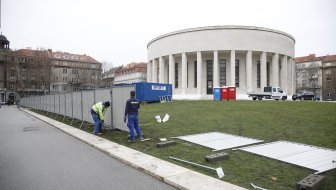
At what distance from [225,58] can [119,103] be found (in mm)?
40896

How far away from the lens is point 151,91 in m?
32.8

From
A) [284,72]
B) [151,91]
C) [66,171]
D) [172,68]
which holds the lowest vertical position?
[66,171]

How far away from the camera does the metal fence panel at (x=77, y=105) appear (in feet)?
54.2

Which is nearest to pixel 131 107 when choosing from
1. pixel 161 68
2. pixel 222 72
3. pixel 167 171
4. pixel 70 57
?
pixel 167 171

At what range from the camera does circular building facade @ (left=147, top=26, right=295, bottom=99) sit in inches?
1812

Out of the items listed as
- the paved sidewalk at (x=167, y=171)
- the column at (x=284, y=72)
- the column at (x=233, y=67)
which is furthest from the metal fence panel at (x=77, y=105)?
the column at (x=284, y=72)

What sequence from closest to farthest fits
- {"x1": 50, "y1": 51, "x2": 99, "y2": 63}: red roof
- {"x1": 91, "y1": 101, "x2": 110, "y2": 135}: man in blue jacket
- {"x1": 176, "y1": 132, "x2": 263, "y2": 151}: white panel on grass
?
{"x1": 176, "y1": 132, "x2": 263, "y2": 151}: white panel on grass < {"x1": 91, "y1": 101, "x2": 110, "y2": 135}: man in blue jacket < {"x1": 50, "y1": 51, "x2": 99, "y2": 63}: red roof

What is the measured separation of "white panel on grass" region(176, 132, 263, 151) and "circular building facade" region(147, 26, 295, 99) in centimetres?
3568

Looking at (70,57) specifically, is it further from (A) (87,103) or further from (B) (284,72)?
(A) (87,103)

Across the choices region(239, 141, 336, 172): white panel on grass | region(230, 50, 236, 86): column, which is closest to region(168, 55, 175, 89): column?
region(230, 50, 236, 86): column

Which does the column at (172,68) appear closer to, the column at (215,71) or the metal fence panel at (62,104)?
the column at (215,71)

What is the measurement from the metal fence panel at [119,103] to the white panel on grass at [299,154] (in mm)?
5578

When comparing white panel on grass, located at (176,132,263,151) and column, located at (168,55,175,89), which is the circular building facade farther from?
white panel on grass, located at (176,132,263,151)

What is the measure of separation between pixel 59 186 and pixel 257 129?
8649mm
